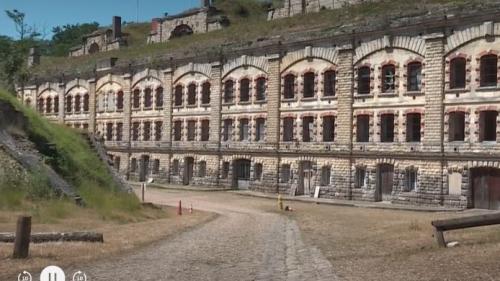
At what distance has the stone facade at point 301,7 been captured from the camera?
51.0 metres

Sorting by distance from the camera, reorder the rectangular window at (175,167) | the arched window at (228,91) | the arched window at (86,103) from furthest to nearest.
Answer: the arched window at (86,103)
the rectangular window at (175,167)
the arched window at (228,91)

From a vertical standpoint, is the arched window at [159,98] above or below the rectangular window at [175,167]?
above

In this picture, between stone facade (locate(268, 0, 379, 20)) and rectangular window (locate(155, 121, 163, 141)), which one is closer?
stone facade (locate(268, 0, 379, 20))

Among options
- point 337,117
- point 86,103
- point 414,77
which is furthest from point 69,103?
point 414,77

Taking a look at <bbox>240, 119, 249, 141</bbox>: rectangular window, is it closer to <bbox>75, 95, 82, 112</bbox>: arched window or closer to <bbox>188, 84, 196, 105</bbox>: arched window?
<bbox>188, 84, 196, 105</bbox>: arched window

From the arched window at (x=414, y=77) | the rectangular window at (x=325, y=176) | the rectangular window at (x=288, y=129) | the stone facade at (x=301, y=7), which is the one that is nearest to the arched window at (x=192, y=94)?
the rectangular window at (x=288, y=129)

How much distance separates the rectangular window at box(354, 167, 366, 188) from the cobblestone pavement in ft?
52.0

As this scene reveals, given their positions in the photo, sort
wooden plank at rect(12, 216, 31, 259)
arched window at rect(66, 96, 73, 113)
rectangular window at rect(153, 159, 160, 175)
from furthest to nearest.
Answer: arched window at rect(66, 96, 73, 113) < rectangular window at rect(153, 159, 160, 175) < wooden plank at rect(12, 216, 31, 259)

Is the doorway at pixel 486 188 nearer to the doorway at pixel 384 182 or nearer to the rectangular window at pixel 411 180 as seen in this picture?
the rectangular window at pixel 411 180

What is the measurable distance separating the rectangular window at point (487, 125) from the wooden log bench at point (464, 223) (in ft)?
64.7

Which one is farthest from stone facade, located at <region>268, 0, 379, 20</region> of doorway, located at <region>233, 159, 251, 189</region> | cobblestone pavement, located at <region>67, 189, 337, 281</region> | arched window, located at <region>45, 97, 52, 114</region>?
cobblestone pavement, located at <region>67, 189, 337, 281</region>

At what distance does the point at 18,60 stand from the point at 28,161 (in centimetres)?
4892

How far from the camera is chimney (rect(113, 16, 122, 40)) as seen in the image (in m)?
71.6

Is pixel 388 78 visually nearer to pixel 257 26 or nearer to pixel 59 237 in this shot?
pixel 257 26
